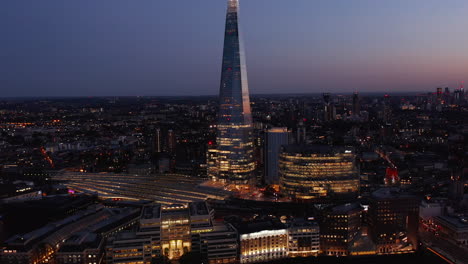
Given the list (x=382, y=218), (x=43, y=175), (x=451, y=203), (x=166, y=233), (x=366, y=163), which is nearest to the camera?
(x=166, y=233)

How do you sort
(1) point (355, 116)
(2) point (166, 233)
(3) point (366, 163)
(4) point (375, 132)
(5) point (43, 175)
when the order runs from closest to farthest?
1. (2) point (166, 233)
2. (5) point (43, 175)
3. (3) point (366, 163)
4. (4) point (375, 132)
5. (1) point (355, 116)

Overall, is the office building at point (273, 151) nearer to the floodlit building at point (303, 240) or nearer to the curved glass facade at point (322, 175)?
the curved glass facade at point (322, 175)

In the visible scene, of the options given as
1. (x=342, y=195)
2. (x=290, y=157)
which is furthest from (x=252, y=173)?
(x=342, y=195)

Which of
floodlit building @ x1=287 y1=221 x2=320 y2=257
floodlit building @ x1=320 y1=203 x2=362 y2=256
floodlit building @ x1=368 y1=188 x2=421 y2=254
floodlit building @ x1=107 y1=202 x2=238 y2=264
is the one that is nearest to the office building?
floodlit building @ x1=368 y1=188 x2=421 y2=254

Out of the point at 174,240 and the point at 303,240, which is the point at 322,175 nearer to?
the point at 303,240

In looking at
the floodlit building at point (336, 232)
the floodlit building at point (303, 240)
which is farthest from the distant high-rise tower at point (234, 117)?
the floodlit building at point (303, 240)

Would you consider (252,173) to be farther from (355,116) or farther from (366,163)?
(355,116)
